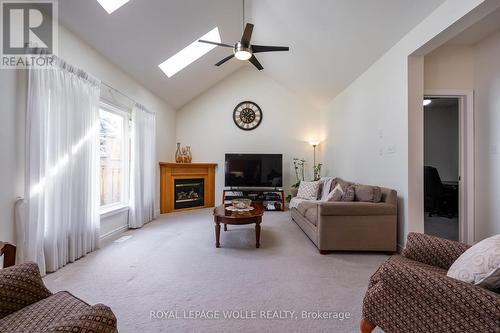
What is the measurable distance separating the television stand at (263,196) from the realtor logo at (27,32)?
3976mm

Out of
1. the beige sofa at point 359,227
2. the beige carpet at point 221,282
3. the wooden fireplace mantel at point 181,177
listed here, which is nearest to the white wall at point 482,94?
the beige sofa at point 359,227

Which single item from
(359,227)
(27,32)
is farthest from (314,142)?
(27,32)

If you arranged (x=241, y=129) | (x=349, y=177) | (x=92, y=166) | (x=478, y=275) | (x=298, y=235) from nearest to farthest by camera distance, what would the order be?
(x=478, y=275) → (x=92, y=166) → (x=298, y=235) → (x=349, y=177) → (x=241, y=129)

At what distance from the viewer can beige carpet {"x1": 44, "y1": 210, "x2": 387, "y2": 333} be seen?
5.14 feet

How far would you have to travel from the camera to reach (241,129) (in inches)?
233

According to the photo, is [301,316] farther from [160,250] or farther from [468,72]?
[468,72]

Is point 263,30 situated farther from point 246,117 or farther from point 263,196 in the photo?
point 263,196

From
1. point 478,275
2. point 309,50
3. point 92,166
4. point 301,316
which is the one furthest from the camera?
point 309,50

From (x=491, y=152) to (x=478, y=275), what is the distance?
2.80 meters

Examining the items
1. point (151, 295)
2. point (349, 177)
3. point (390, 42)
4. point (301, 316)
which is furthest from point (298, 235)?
point (390, 42)

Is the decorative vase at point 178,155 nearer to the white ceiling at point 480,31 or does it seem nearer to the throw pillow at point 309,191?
the throw pillow at point 309,191

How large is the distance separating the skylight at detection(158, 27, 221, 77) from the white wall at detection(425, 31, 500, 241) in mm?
3472

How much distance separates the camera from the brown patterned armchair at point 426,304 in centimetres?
88

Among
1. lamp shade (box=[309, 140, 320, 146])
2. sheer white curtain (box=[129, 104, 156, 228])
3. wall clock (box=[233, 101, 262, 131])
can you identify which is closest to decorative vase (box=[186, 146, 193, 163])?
→ sheer white curtain (box=[129, 104, 156, 228])
